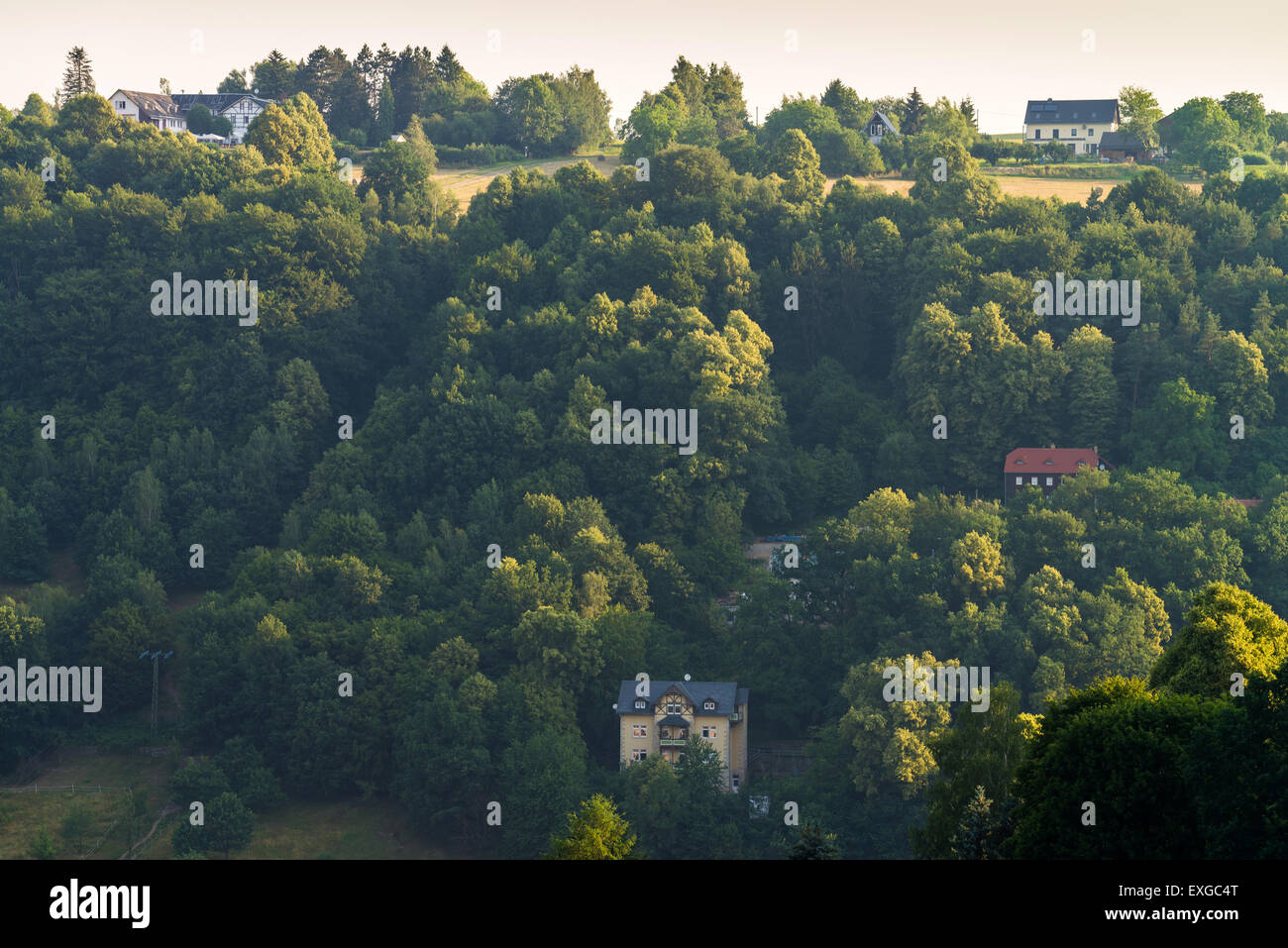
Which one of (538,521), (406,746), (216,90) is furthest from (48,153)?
(406,746)

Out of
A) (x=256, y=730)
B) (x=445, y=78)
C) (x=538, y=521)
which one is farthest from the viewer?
(x=445, y=78)

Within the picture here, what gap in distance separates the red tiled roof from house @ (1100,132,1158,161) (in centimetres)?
4258

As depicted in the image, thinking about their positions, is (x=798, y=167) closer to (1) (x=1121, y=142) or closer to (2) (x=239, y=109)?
(1) (x=1121, y=142)

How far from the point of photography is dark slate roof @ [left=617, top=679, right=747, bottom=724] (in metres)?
69.2

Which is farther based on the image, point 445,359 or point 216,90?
point 216,90

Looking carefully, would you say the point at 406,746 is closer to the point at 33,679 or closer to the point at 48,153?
the point at 33,679

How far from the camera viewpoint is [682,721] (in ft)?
226

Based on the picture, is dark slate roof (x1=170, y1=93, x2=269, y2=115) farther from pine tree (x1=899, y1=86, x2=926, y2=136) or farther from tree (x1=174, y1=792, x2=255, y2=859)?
tree (x1=174, y1=792, x2=255, y2=859)

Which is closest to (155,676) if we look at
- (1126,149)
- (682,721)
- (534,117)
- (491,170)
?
(682,721)

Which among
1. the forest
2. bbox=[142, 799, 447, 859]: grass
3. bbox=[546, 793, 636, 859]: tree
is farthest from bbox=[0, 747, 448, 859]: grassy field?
bbox=[546, 793, 636, 859]: tree

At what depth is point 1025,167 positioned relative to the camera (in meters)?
116

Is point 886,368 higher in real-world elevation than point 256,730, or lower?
higher

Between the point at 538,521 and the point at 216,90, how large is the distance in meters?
77.2

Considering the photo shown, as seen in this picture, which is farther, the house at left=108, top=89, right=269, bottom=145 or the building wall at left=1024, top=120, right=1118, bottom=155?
the house at left=108, top=89, right=269, bottom=145
